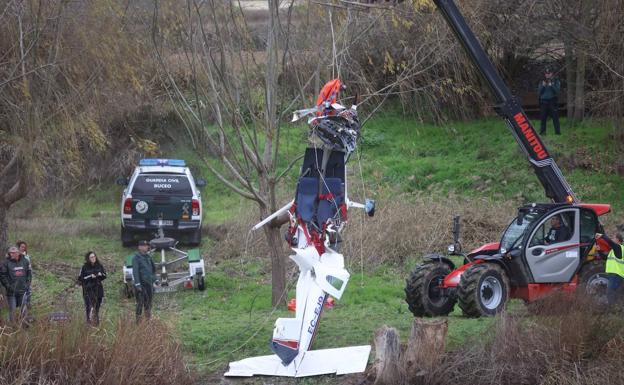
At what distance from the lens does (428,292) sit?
14398 mm

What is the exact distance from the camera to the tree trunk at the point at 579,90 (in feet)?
82.8

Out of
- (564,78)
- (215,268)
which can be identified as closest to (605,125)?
(564,78)

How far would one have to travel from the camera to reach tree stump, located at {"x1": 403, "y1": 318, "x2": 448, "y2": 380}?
453 inches

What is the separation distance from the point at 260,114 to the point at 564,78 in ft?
49.0

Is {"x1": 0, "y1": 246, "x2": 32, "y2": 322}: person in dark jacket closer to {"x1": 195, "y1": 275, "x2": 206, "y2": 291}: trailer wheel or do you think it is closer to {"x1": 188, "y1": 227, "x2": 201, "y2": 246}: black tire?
{"x1": 195, "y1": 275, "x2": 206, "y2": 291}: trailer wheel

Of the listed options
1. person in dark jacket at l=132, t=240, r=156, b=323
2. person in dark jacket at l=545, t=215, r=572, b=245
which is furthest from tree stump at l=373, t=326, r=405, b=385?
person in dark jacket at l=132, t=240, r=156, b=323

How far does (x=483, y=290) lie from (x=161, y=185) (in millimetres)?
10427

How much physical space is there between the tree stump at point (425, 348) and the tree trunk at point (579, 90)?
15.0 meters

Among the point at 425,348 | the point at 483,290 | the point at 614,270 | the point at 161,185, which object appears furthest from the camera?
the point at 161,185

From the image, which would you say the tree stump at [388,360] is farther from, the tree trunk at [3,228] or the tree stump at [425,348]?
the tree trunk at [3,228]

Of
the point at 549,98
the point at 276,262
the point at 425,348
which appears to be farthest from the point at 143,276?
the point at 549,98

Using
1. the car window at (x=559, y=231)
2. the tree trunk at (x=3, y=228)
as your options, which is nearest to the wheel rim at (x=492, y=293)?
the car window at (x=559, y=231)

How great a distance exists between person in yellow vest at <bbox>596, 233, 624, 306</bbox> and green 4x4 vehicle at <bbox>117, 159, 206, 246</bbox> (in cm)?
1097

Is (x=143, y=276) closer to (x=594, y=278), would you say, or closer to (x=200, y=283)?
(x=200, y=283)
